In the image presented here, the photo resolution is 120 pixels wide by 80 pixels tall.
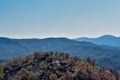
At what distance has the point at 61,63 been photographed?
103500mm

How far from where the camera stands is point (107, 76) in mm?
91625

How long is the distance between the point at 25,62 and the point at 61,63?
17.3 meters

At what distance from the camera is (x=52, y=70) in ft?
314

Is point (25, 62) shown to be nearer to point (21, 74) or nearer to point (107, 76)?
point (21, 74)

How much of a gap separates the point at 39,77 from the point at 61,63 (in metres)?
15.3

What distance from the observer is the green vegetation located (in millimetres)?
88812

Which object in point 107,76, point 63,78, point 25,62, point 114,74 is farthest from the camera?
point 25,62

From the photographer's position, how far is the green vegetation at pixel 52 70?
291 feet

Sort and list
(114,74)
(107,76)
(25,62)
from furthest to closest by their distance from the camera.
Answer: (25,62)
(114,74)
(107,76)

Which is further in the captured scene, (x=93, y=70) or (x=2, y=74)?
(x=2, y=74)

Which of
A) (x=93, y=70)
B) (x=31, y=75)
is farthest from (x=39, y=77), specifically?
(x=93, y=70)

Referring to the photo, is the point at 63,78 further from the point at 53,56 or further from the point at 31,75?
the point at 53,56

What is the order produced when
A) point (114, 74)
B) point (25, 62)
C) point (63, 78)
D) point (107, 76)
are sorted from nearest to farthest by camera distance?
point (63, 78), point (107, 76), point (114, 74), point (25, 62)

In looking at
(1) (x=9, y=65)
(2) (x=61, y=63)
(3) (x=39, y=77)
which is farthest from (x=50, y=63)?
(1) (x=9, y=65)
